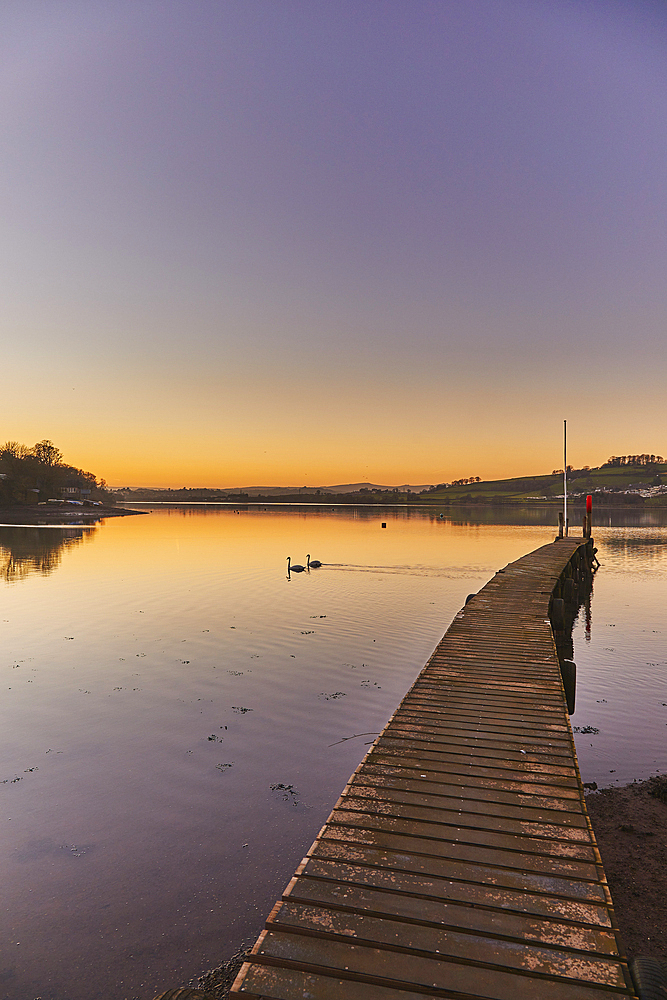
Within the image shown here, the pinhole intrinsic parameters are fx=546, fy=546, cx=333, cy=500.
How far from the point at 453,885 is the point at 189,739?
762 centimetres

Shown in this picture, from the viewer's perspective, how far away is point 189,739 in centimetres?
1044

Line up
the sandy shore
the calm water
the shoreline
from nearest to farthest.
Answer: the shoreline
the calm water
the sandy shore

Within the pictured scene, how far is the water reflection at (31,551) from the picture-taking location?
106 feet

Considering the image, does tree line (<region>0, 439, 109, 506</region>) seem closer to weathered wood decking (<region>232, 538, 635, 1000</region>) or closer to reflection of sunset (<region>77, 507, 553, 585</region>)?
reflection of sunset (<region>77, 507, 553, 585</region>)

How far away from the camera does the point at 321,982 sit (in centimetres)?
318

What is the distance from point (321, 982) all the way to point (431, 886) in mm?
1099

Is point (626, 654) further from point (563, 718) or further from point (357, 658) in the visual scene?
point (563, 718)

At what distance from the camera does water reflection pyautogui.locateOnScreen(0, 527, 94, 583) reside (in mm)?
32250

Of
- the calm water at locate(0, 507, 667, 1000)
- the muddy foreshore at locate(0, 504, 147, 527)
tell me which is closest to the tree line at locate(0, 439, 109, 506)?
the muddy foreshore at locate(0, 504, 147, 527)

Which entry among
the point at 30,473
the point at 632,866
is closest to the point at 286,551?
the point at 632,866

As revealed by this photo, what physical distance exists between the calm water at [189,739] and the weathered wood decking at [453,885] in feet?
7.69

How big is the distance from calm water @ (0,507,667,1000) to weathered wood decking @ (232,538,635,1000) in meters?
2.34

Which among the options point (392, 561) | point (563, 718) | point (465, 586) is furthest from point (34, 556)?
point (563, 718)

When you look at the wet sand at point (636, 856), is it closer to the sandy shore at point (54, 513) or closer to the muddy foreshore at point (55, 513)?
the muddy foreshore at point (55, 513)
